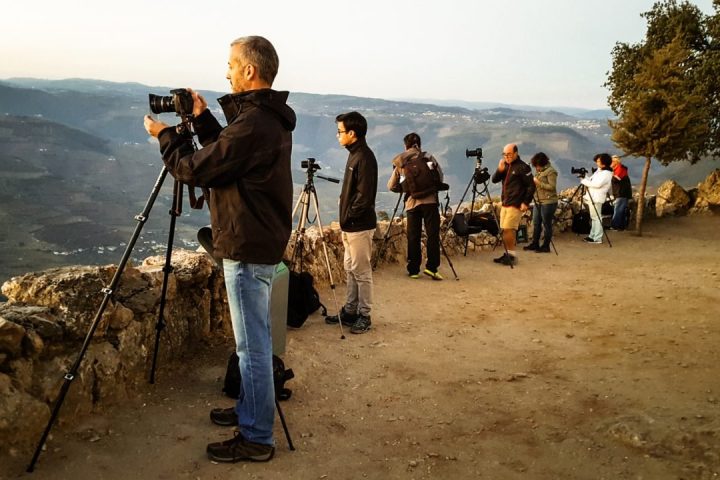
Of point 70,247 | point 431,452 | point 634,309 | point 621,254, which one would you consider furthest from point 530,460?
point 70,247

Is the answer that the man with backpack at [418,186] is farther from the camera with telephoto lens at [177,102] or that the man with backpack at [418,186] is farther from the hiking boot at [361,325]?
the camera with telephoto lens at [177,102]

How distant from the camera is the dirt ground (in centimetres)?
Answer: 298

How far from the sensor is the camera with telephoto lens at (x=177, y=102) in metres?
2.88

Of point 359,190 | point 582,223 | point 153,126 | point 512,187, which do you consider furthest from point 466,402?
point 582,223

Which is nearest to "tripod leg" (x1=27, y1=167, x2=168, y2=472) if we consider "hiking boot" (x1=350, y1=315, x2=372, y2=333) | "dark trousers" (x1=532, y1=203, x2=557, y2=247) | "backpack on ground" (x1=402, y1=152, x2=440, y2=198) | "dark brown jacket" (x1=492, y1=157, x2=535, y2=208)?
"hiking boot" (x1=350, y1=315, x2=372, y2=333)

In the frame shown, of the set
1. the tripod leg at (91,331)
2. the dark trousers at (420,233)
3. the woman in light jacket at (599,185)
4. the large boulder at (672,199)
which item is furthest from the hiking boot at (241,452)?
the large boulder at (672,199)

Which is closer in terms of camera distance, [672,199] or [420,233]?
[420,233]

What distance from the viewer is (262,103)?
2.67m

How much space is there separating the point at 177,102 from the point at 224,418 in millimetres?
2040

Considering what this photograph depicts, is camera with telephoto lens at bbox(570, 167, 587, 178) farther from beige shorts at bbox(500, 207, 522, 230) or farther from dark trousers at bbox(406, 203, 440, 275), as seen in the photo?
dark trousers at bbox(406, 203, 440, 275)

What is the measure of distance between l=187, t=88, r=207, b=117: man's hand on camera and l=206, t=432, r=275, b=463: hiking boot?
192 cm

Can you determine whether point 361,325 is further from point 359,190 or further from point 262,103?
point 262,103

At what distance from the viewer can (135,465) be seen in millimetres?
2963

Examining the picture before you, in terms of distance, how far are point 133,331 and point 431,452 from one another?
2320 millimetres
